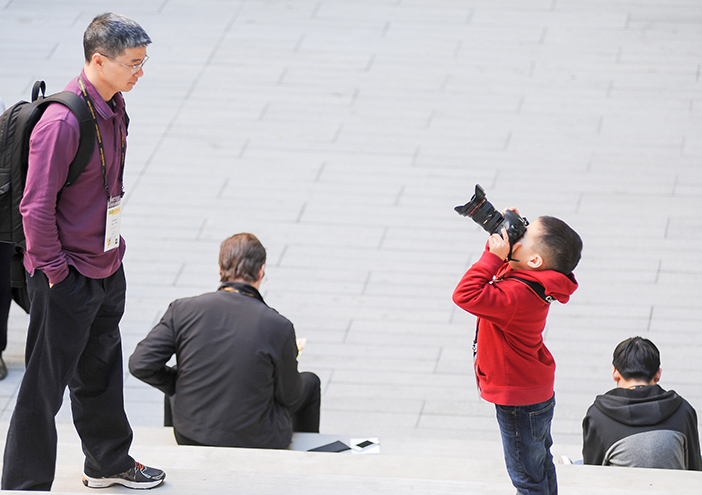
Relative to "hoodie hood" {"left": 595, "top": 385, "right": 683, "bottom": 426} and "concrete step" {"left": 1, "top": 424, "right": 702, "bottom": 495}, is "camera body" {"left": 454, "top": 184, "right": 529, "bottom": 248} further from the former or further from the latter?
"hoodie hood" {"left": 595, "top": 385, "right": 683, "bottom": 426}

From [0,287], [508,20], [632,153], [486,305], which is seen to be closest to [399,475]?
[486,305]

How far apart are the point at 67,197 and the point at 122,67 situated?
1.27 ft

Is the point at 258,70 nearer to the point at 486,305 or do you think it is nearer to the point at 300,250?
the point at 300,250

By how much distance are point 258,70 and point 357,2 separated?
1.57 m

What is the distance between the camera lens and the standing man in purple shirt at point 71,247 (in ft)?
7.76

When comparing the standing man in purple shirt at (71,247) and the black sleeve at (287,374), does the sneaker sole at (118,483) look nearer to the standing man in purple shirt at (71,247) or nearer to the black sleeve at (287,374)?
the standing man in purple shirt at (71,247)

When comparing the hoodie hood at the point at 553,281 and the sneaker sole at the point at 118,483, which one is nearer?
the hoodie hood at the point at 553,281

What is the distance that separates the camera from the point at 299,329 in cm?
518

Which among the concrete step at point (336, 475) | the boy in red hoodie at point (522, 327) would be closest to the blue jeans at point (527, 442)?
the boy in red hoodie at point (522, 327)

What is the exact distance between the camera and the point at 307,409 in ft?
12.6

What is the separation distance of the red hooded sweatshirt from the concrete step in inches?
18.8

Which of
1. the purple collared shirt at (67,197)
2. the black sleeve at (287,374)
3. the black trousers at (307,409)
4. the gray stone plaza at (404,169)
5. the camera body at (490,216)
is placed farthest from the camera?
the gray stone plaza at (404,169)

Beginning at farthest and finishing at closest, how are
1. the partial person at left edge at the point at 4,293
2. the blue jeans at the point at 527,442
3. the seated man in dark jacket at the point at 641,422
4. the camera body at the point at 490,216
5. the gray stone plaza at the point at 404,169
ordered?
the gray stone plaza at the point at 404,169 → the partial person at left edge at the point at 4,293 → the seated man in dark jacket at the point at 641,422 → the blue jeans at the point at 527,442 → the camera body at the point at 490,216

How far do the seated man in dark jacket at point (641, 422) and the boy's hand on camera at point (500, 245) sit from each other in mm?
1163
